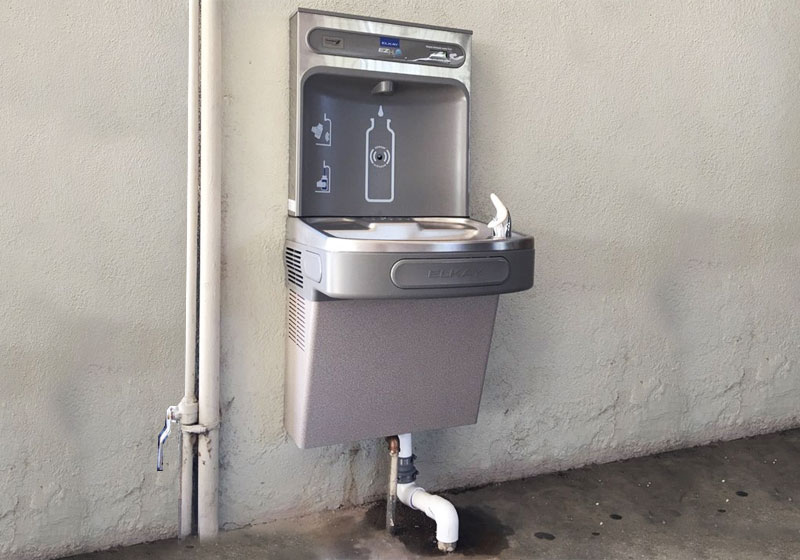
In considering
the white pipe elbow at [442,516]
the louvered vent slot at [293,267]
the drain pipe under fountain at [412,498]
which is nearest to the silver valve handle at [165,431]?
the louvered vent slot at [293,267]

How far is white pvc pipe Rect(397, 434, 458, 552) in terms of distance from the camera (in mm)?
2123

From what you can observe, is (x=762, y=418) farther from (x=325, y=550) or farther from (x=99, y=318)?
(x=99, y=318)

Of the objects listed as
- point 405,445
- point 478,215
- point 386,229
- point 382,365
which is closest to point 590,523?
point 405,445

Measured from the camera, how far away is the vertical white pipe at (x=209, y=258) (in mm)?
1936

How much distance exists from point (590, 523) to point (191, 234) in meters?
1.49

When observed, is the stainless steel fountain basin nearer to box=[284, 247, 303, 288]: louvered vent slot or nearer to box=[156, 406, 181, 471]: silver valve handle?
box=[284, 247, 303, 288]: louvered vent slot

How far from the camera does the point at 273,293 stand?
7.06ft

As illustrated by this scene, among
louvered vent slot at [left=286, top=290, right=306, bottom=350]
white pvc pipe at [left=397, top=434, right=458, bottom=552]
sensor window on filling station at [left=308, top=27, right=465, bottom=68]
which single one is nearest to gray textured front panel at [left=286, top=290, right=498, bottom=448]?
louvered vent slot at [left=286, top=290, right=306, bottom=350]

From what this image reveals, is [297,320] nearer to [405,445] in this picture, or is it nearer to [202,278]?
[202,278]

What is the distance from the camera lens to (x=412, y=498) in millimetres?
2232

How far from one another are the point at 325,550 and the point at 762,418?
1.95 m

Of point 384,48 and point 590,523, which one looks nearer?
point 384,48

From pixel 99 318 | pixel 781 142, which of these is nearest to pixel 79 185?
pixel 99 318

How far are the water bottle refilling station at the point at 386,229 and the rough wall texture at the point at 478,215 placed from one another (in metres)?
0.12
